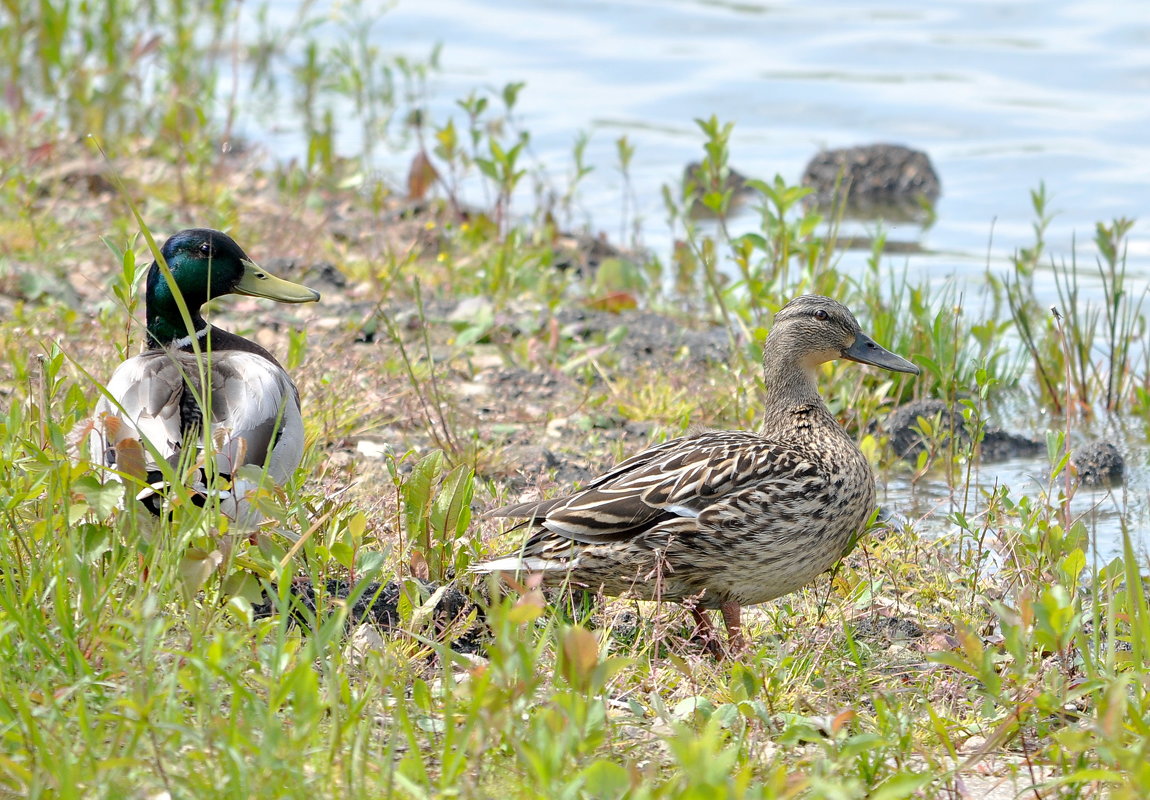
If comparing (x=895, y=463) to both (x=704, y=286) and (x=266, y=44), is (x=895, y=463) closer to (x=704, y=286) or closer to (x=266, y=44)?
(x=704, y=286)

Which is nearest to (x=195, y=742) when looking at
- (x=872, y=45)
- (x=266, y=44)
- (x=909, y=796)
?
(x=909, y=796)

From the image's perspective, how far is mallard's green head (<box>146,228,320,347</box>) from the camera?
4.84 m

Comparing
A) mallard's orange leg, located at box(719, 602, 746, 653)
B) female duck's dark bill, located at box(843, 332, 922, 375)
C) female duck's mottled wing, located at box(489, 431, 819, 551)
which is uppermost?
female duck's dark bill, located at box(843, 332, 922, 375)

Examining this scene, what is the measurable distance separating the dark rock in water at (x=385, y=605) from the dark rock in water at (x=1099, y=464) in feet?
9.31

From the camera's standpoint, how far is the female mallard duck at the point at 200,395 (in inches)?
135

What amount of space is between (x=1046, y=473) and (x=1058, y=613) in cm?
303

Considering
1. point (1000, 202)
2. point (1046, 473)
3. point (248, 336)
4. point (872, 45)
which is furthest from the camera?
point (872, 45)

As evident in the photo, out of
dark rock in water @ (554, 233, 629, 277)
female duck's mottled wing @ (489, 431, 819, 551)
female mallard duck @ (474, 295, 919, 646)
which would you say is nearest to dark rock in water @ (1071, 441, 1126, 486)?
female mallard duck @ (474, 295, 919, 646)

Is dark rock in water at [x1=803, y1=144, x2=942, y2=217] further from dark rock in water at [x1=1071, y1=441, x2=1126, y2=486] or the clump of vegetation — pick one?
dark rock in water at [x1=1071, y1=441, x2=1126, y2=486]

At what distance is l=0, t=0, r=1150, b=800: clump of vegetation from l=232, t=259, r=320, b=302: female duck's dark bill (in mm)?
354

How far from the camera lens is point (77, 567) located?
9.59 ft

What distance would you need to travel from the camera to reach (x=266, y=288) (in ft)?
16.7

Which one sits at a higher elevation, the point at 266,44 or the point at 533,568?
the point at 266,44

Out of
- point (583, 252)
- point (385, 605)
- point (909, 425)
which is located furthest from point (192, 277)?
point (583, 252)
